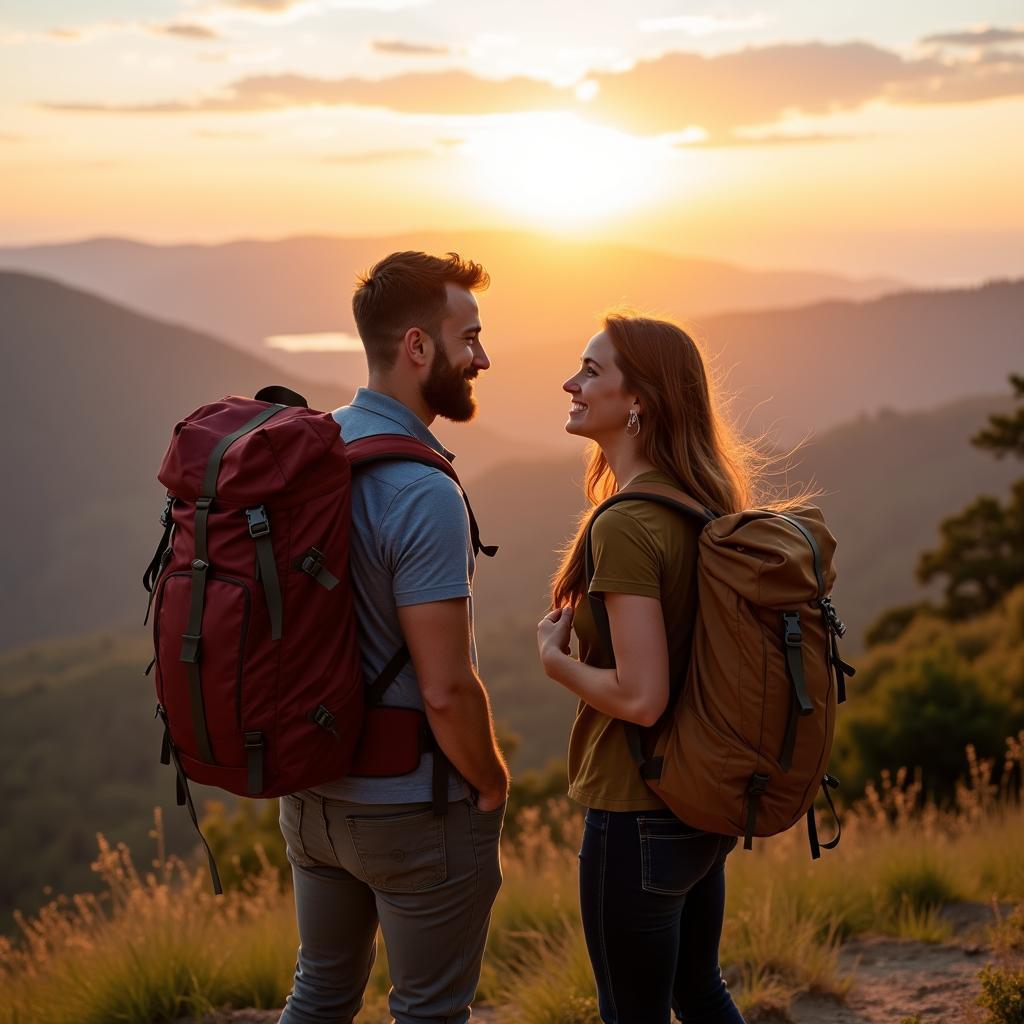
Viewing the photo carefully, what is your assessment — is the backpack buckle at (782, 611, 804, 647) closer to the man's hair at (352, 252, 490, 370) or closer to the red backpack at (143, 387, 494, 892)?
the red backpack at (143, 387, 494, 892)

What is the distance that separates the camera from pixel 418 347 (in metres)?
2.58

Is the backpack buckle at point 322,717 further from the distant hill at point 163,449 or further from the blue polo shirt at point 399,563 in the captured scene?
the distant hill at point 163,449

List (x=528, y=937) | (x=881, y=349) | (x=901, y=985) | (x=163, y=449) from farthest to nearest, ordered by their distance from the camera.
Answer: (x=881, y=349) → (x=163, y=449) → (x=528, y=937) → (x=901, y=985)

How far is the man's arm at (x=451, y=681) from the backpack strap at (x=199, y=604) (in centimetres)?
40

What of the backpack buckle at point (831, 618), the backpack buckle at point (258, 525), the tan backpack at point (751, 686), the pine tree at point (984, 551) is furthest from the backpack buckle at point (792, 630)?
the pine tree at point (984, 551)

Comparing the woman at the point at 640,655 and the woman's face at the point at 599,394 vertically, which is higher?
the woman's face at the point at 599,394

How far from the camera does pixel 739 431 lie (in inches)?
115

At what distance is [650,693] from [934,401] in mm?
194699

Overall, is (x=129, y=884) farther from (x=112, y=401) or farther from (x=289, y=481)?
(x=112, y=401)

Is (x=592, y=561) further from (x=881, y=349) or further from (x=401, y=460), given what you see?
(x=881, y=349)

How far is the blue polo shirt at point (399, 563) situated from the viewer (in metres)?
2.35

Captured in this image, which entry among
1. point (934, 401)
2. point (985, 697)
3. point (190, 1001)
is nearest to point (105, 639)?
point (985, 697)

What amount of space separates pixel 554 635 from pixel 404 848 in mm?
561

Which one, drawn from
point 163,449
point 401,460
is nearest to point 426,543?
point 401,460
